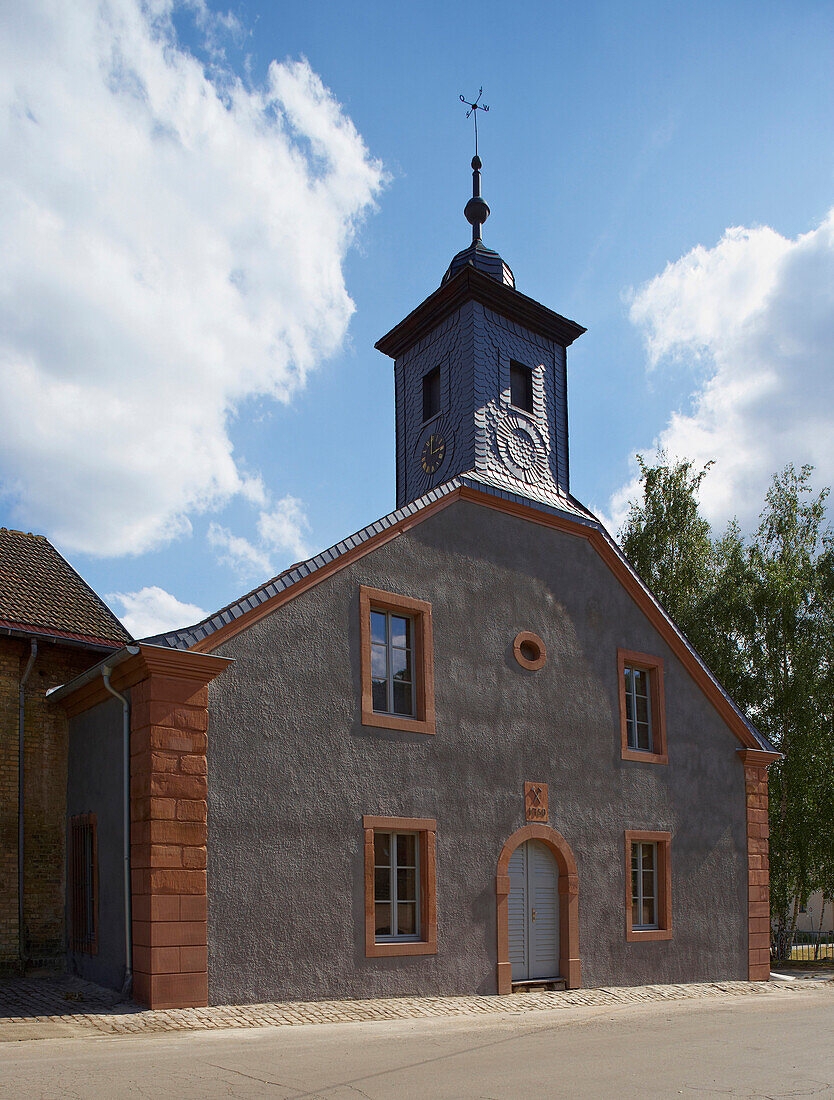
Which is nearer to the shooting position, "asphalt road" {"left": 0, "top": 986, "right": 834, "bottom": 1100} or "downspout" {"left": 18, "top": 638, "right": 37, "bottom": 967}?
"asphalt road" {"left": 0, "top": 986, "right": 834, "bottom": 1100}

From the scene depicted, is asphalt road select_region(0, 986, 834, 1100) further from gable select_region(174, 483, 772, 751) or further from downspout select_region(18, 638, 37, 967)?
downspout select_region(18, 638, 37, 967)

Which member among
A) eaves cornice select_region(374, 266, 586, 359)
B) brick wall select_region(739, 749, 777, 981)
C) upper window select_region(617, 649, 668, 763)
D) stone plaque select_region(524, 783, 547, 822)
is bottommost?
brick wall select_region(739, 749, 777, 981)

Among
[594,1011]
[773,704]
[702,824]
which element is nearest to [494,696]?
[594,1011]

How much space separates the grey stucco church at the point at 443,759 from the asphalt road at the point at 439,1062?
1.41 meters

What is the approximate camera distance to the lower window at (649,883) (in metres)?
14.9

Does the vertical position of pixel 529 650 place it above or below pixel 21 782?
above

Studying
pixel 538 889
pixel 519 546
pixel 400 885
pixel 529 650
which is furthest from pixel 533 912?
pixel 519 546

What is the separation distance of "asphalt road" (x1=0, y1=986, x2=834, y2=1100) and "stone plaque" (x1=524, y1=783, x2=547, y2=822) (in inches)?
123

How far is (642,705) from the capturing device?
→ 1614 cm

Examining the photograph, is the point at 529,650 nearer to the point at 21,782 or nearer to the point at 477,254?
the point at 21,782

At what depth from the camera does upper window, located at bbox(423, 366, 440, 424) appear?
58.7 feet

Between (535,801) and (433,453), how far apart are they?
21.4ft

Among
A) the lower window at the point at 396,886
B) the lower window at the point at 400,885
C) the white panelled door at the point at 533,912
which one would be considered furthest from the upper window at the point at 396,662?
the white panelled door at the point at 533,912

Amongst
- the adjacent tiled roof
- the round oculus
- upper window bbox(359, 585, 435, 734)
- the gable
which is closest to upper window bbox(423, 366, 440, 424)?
the gable
